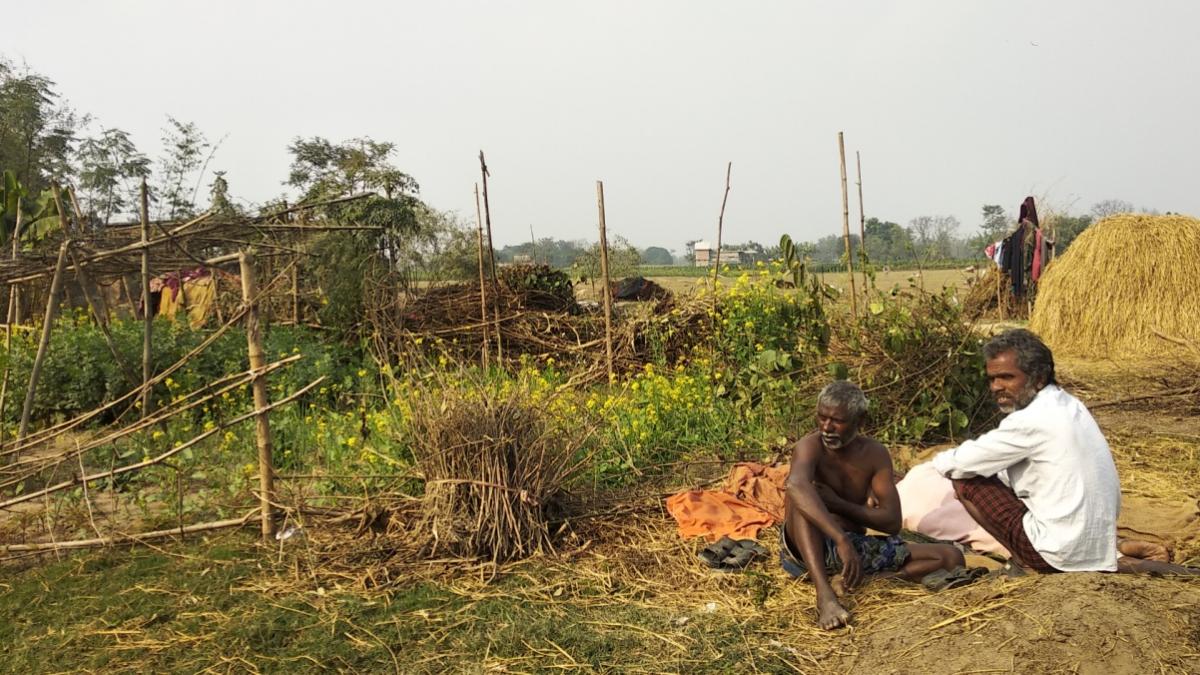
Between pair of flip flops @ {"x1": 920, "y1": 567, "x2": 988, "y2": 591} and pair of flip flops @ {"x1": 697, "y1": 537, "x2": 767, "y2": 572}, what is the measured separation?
0.81m

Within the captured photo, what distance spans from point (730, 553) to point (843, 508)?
686 millimetres

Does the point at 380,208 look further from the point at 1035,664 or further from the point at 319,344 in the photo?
the point at 1035,664

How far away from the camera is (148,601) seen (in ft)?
11.9

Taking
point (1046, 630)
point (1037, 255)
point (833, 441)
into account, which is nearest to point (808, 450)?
point (833, 441)

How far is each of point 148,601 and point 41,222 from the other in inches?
458

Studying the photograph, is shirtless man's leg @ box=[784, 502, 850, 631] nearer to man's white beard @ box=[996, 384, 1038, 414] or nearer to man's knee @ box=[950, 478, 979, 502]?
man's knee @ box=[950, 478, 979, 502]

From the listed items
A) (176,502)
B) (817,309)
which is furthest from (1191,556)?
(176,502)

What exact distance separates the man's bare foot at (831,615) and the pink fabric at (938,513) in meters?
1.20

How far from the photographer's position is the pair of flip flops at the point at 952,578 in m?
3.24

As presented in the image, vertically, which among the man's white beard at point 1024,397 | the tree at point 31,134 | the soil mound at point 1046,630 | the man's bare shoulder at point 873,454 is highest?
the tree at point 31,134

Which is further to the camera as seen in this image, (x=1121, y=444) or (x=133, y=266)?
(x=1121, y=444)

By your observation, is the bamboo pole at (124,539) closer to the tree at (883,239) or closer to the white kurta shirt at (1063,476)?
the white kurta shirt at (1063,476)

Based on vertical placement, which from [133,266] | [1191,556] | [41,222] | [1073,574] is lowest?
[1191,556]

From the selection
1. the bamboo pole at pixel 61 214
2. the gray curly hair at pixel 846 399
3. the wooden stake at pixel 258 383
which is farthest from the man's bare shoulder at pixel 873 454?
the bamboo pole at pixel 61 214
